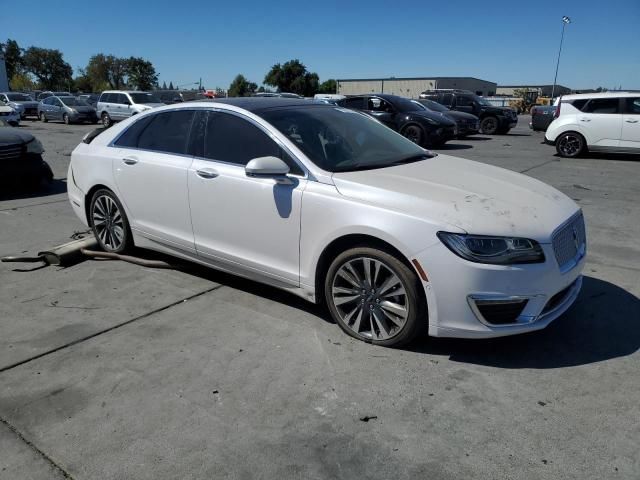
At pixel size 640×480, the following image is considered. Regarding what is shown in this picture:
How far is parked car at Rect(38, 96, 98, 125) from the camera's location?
27.0m

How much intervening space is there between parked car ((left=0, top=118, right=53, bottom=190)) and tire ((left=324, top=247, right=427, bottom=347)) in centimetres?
710

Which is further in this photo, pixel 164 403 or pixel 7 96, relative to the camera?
pixel 7 96

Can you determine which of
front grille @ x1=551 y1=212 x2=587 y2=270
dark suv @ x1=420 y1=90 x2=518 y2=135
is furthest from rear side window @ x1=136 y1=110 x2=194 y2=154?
dark suv @ x1=420 y1=90 x2=518 y2=135

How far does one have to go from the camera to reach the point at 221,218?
4070 millimetres

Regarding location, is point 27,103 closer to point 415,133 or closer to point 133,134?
point 415,133

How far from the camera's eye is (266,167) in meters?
3.51

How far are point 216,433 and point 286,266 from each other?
1412mm

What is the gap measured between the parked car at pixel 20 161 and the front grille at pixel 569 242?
Result: 8.32 metres

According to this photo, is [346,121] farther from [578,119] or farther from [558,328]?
[578,119]

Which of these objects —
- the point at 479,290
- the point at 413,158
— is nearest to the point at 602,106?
the point at 413,158

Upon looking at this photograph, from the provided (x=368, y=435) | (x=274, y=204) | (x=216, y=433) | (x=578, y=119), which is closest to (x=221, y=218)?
(x=274, y=204)

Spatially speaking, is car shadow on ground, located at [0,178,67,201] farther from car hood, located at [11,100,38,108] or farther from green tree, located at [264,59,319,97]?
green tree, located at [264,59,319,97]

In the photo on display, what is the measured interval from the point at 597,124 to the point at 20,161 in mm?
12556

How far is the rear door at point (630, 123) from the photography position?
12.2m
